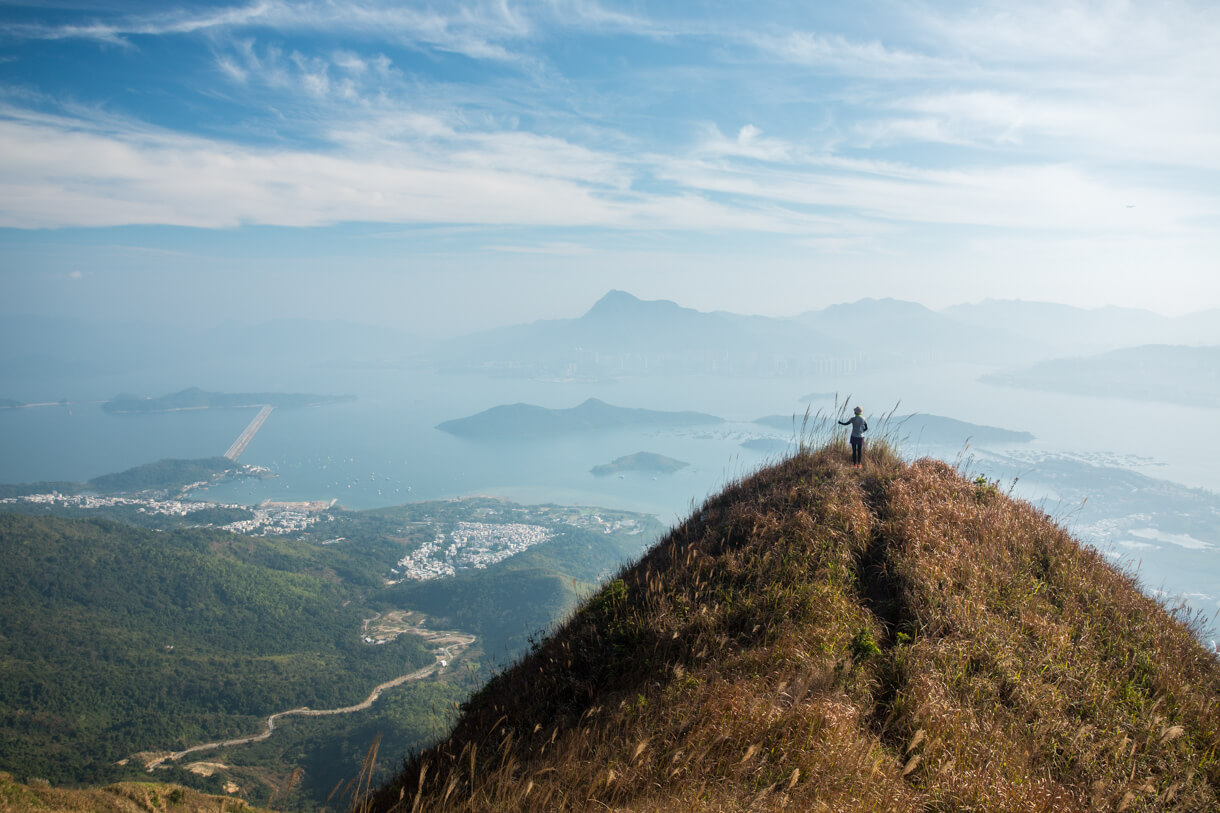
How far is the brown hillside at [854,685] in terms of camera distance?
373 centimetres

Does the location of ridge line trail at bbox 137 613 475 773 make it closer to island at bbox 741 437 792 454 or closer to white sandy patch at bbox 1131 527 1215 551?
island at bbox 741 437 792 454

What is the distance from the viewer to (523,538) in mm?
121750

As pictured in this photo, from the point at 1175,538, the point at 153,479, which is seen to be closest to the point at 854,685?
the point at 1175,538

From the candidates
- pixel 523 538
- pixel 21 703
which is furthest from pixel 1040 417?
pixel 21 703

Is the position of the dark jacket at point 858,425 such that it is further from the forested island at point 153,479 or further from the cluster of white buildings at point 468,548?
the forested island at point 153,479

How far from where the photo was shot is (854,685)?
15.7 ft

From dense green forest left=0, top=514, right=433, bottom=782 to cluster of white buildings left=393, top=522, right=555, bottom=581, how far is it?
47.1 feet

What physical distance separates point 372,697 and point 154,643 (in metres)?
36.8

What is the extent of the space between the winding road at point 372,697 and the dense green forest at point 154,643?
5.30 ft

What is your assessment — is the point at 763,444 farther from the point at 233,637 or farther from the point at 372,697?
the point at 233,637

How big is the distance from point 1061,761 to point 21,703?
281 feet

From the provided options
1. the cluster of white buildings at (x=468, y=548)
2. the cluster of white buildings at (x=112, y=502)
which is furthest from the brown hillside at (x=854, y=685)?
the cluster of white buildings at (x=112, y=502)

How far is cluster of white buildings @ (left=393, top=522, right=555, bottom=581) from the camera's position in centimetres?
10538

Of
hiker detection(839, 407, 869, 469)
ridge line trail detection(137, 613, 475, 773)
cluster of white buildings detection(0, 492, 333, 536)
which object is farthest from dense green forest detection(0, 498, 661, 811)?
hiker detection(839, 407, 869, 469)
